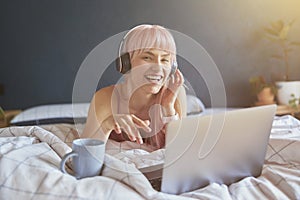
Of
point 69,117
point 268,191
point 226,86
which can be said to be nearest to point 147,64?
point 268,191

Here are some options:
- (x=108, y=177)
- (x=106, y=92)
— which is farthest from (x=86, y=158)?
(x=106, y=92)

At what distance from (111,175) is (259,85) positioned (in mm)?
2263

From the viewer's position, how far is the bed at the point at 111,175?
718 millimetres

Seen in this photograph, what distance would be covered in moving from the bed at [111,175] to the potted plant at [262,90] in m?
1.71

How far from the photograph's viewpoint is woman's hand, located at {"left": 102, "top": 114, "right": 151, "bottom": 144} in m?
0.99

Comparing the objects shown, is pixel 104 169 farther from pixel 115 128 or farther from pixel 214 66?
pixel 214 66

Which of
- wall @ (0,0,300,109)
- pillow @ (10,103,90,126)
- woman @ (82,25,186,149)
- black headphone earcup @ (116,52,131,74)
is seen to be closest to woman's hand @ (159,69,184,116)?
woman @ (82,25,186,149)

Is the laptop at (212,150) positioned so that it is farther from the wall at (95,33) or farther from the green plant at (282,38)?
the green plant at (282,38)

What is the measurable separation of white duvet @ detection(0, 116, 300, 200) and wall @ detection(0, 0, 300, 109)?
1577 millimetres

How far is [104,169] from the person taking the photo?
0.81 m

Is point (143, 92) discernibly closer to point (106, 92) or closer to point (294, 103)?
point (106, 92)

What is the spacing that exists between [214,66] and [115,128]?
6.24 feet

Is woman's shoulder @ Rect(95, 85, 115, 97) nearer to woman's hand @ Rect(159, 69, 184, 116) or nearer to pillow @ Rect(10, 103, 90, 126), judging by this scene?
woman's hand @ Rect(159, 69, 184, 116)

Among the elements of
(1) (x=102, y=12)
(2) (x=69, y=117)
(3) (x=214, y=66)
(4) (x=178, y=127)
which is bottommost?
(2) (x=69, y=117)
